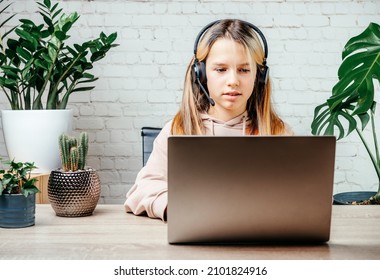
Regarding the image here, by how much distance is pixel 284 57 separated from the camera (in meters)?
3.16

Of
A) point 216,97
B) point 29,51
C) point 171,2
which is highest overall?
point 171,2

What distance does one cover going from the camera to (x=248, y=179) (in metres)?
1.05

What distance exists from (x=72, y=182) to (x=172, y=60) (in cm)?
189

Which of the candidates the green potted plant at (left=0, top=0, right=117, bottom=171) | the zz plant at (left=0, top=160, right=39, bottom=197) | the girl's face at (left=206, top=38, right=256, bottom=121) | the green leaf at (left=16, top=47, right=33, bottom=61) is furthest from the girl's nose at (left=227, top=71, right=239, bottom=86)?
the green leaf at (left=16, top=47, right=33, bottom=61)

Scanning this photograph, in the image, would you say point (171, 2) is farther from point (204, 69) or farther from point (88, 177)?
point (88, 177)

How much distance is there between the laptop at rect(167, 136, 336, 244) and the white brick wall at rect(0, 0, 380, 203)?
214 cm

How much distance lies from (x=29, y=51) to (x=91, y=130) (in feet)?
1.96

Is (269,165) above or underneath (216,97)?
underneath

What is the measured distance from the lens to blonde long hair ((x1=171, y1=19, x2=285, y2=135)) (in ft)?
5.92

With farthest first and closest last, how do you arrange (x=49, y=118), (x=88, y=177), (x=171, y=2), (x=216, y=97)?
(x=171, y=2) < (x=49, y=118) < (x=216, y=97) < (x=88, y=177)

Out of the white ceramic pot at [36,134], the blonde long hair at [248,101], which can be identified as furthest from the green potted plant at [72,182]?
the white ceramic pot at [36,134]

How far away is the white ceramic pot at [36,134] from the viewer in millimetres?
2643
